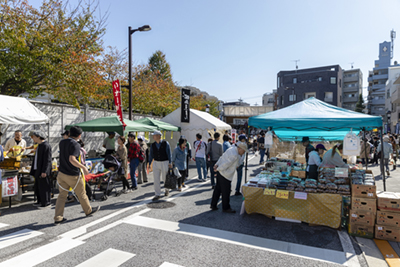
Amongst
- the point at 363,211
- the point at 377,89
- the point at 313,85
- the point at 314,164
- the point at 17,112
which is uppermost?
the point at 377,89

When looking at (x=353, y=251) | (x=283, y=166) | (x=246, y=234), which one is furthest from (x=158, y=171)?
(x=353, y=251)

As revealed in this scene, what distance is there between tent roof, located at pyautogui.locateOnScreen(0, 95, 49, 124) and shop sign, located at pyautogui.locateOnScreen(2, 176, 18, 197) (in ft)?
6.30

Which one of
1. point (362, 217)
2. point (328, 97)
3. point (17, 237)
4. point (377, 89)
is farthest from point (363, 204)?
point (377, 89)

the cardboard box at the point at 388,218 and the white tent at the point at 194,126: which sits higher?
the white tent at the point at 194,126

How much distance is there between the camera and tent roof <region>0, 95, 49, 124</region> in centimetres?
724

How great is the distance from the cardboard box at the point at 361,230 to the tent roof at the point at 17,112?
9.04m

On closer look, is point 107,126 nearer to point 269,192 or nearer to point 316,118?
point 269,192

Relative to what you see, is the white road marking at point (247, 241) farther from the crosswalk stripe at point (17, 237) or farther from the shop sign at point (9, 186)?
the shop sign at point (9, 186)

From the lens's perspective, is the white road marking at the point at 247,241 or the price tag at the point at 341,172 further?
the price tag at the point at 341,172

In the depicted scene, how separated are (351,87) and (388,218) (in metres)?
61.0

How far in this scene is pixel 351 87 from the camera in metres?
55.8

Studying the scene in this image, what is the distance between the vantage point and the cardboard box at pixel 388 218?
445 centimetres

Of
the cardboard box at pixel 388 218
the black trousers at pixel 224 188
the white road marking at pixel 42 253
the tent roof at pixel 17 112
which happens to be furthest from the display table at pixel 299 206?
the tent roof at pixel 17 112

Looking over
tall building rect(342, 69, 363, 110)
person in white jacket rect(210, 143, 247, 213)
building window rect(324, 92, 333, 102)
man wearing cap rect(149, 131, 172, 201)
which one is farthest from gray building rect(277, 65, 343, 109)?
person in white jacket rect(210, 143, 247, 213)
